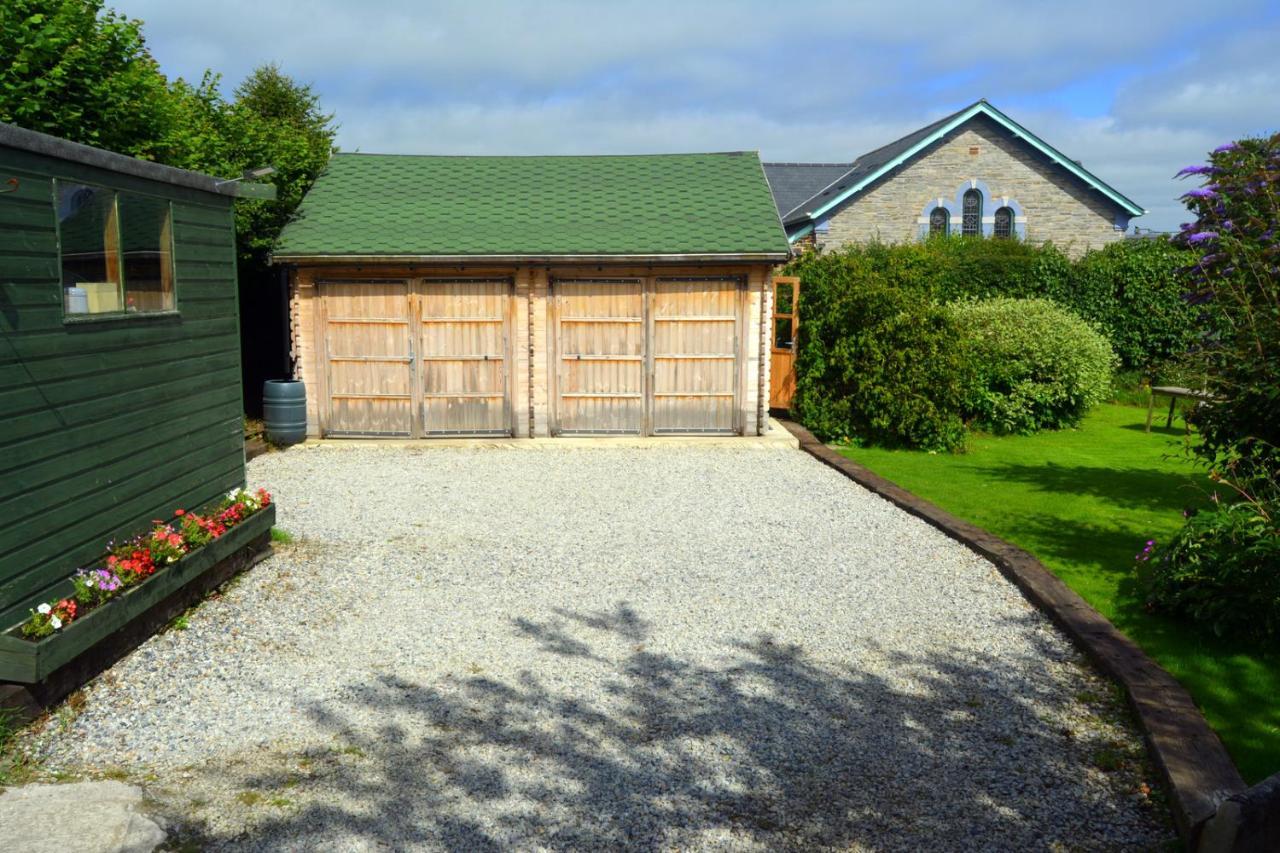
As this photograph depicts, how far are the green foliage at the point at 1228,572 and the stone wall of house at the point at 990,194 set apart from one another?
932 inches

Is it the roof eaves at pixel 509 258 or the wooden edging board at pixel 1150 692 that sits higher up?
the roof eaves at pixel 509 258

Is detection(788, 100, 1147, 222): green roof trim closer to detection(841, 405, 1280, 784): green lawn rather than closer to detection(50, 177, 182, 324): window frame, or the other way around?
detection(841, 405, 1280, 784): green lawn

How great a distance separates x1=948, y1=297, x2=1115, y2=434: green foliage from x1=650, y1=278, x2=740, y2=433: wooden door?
4024 millimetres

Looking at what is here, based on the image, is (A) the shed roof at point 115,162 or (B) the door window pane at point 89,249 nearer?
(A) the shed roof at point 115,162

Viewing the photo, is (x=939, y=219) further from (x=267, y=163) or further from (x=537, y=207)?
(x=267, y=163)

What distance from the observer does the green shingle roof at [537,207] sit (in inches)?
579

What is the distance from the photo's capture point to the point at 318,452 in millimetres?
14172

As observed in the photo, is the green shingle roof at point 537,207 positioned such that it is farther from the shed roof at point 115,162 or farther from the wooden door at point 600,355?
the shed roof at point 115,162

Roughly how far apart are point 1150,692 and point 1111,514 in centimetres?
528

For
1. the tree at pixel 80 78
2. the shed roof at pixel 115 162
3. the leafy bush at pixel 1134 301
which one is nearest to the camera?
the shed roof at pixel 115 162

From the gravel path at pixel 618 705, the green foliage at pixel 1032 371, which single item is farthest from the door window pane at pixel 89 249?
the green foliage at pixel 1032 371

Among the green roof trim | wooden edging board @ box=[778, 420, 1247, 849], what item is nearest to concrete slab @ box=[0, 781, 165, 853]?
wooden edging board @ box=[778, 420, 1247, 849]

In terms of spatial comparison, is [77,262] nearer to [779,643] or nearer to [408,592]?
[408,592]

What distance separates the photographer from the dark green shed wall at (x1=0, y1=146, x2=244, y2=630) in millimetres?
5430
